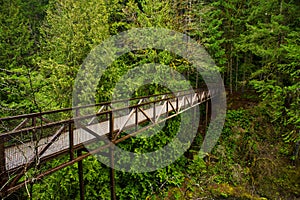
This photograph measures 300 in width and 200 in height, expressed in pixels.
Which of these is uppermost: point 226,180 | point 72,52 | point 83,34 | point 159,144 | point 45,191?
point 83,34

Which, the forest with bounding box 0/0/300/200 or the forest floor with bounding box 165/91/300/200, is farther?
the forest floor with bounding box 165/91/300/200

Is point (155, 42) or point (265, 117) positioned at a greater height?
point (155, 42)

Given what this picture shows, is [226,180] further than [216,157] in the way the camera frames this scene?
No

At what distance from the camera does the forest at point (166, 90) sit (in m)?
8.30

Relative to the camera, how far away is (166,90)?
441 inches

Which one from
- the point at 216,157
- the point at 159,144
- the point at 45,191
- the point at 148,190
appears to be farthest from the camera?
the point at 216,157

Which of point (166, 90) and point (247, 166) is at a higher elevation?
point (166, 90)

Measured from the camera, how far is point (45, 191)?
726 cm

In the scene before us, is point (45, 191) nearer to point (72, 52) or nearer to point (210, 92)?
point (72, 52)

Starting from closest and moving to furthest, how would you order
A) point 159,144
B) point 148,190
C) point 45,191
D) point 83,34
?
point 45,191
point 148,190
point 159,144
point 83,34

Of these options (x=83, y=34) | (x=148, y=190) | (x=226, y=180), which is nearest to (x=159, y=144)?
(x=148, y=190)

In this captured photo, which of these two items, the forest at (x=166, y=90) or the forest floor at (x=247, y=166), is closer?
the forest at (x=166, y=90)

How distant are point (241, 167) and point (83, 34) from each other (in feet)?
30.8

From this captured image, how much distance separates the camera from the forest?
27.2 feet
